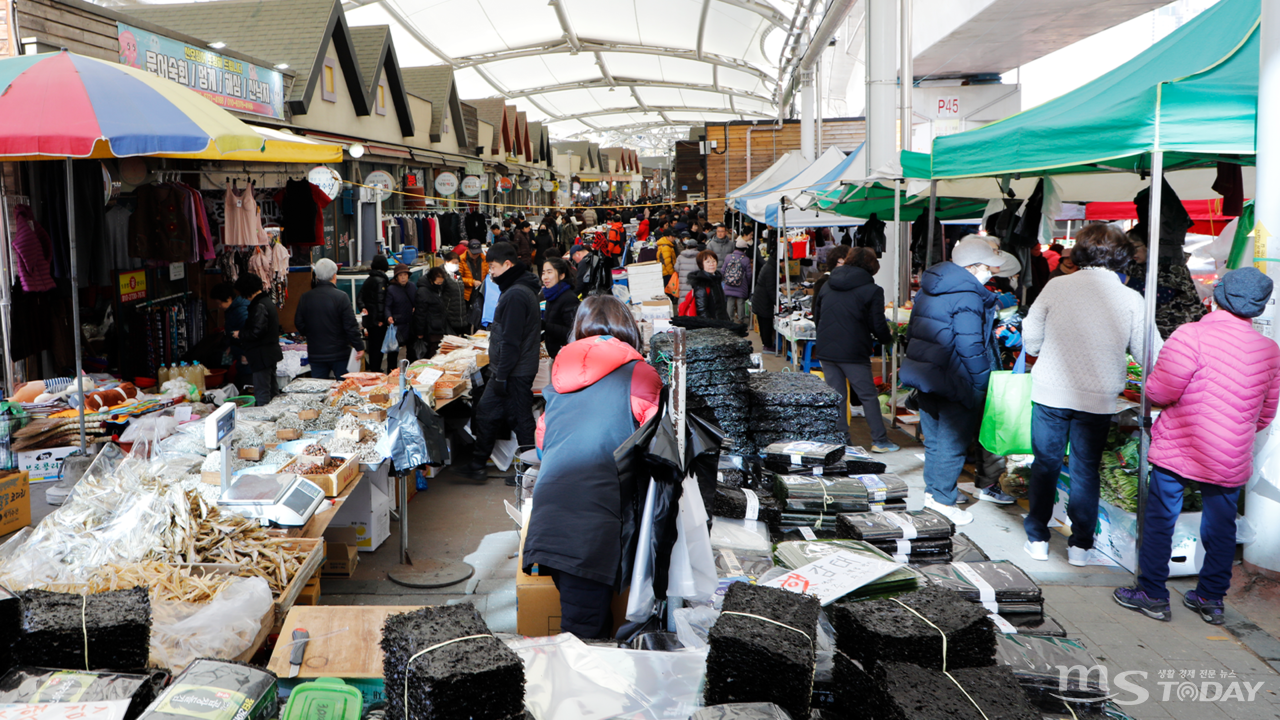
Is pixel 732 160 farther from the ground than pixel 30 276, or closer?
farther from the ground

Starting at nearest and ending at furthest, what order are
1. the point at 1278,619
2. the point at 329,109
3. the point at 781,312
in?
the point at 1278,619, the point at 781,312, the point at 329,109

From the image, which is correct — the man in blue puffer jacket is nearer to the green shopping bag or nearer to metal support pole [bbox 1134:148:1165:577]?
the green shopping bag

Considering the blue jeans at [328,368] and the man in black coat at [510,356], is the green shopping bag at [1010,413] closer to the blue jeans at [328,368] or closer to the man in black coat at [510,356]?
the man in black coat at [510,356]

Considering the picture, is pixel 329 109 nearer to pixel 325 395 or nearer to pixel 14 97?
pixel 325 395

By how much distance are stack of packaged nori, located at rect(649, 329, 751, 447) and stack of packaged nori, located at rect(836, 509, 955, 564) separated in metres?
1.32

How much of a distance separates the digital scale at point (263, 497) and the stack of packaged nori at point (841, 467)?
246 centimetres

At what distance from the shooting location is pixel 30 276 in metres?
6.36

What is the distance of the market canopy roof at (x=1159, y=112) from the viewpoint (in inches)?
172

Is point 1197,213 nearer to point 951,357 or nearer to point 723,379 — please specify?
point 951,357

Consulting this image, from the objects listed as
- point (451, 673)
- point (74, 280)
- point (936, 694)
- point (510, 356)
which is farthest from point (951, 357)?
point (74, 280)

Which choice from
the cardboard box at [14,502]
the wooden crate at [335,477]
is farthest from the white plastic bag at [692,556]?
the cardboard box at [14,502]

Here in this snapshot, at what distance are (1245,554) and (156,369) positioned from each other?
9.17 m

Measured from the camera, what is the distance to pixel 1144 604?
4.48 m

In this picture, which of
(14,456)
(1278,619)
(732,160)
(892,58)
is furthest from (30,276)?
(732,160)
